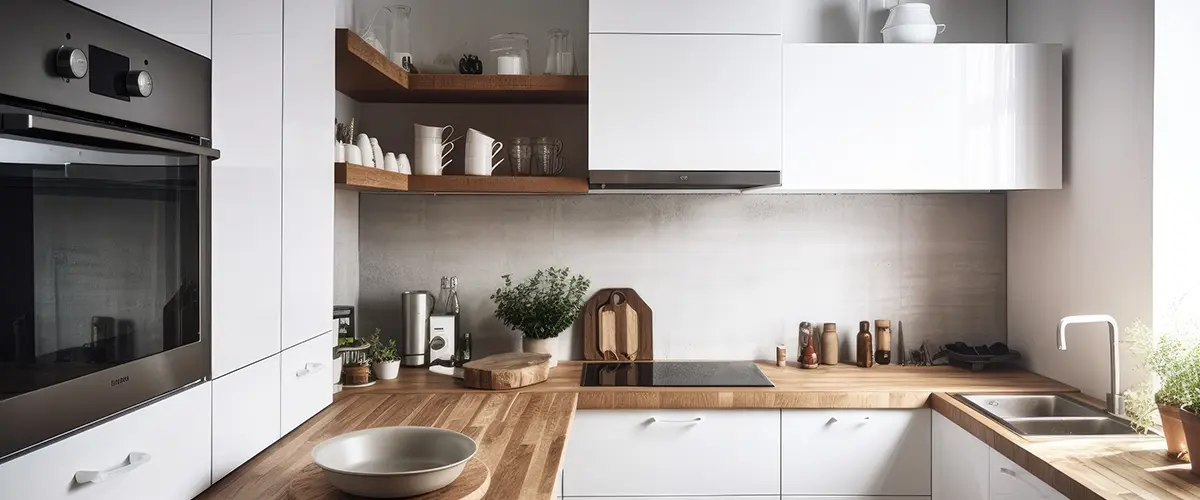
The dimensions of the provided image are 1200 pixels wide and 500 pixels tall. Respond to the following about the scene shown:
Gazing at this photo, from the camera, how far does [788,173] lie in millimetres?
2707

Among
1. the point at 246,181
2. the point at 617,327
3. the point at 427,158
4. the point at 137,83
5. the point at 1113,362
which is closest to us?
the point at 137,83

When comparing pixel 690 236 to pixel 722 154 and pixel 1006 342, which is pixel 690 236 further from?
pixel 1006 342

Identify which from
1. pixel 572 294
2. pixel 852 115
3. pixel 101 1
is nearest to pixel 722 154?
pixel 852 115

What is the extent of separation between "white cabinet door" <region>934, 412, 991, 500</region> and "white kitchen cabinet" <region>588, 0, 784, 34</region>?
4.59ft

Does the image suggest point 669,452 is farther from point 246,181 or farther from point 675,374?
point 246,181

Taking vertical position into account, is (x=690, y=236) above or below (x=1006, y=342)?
above

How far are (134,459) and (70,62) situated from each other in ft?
2.01

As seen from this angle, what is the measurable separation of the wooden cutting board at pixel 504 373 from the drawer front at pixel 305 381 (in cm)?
51

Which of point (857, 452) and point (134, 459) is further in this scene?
point (857, 452)

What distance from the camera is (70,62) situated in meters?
1.03

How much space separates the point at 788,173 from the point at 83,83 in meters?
2.13

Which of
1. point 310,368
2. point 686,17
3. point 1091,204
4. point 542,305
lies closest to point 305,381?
point 310,368

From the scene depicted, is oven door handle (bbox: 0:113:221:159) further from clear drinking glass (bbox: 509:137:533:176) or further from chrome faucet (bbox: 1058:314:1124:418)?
chrome faucet (bbox: 1058:314:1124:418)

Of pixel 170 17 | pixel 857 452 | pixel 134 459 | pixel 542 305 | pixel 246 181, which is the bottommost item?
pixel 857 452
